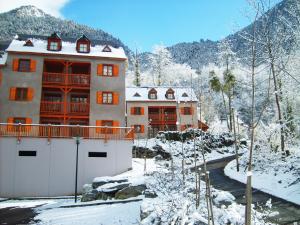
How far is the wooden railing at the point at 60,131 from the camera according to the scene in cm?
2219

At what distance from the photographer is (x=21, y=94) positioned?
2791cm

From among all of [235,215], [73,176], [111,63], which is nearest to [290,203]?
[235,215]

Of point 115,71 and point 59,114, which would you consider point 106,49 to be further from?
point 59,114

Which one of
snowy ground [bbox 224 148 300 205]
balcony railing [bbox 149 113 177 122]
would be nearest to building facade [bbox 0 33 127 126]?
snowy ground [bbox 224 148 300 205]

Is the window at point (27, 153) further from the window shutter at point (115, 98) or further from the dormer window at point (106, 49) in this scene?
the dormer window at point (106, 49)

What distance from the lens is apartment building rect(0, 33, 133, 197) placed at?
21.9m

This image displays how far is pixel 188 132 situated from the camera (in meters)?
38.4

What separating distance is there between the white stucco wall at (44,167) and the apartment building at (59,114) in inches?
2.5

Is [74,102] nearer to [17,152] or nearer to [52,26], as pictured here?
[17,152]

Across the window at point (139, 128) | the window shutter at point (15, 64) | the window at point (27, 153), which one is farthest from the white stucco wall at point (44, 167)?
the window at point (139, 128)

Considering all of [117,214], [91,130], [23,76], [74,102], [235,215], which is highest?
[23,76]

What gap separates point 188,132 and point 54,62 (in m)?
17.7

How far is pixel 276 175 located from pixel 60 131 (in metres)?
14.9

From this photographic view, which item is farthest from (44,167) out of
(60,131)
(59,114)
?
(59,114)
